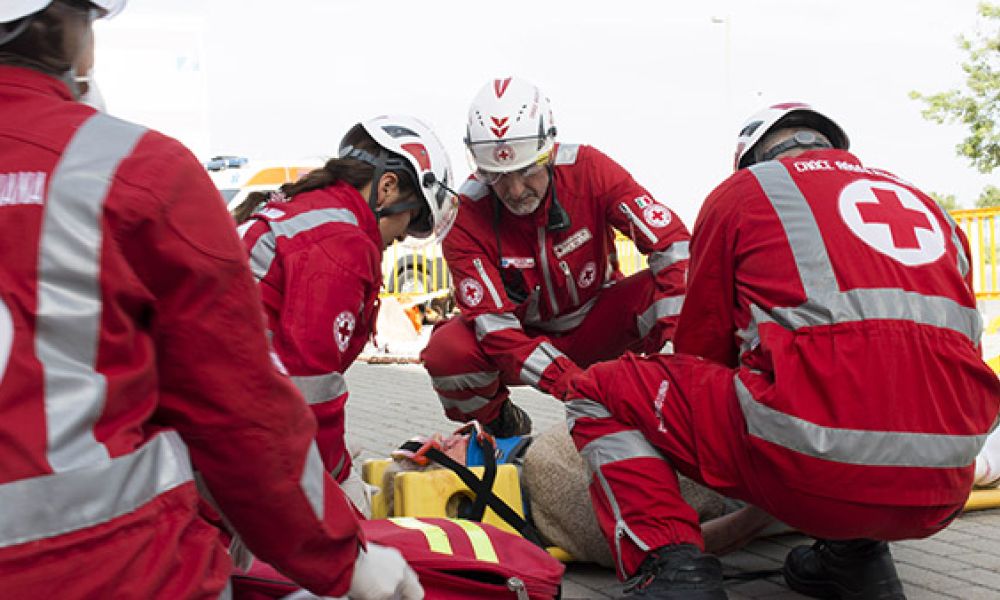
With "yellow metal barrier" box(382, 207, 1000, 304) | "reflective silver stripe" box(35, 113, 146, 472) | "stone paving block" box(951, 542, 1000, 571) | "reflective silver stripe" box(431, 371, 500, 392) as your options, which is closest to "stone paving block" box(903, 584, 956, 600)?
"stone paving block" box(951, 542, 1000, 571)

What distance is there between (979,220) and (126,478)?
1578 cm

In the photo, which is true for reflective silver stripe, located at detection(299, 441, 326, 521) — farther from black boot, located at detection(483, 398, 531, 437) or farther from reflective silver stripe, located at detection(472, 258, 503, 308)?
black boot, located at detection(483, 398, 531, 437)

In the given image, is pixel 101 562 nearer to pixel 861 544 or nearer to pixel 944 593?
pixel 861 544

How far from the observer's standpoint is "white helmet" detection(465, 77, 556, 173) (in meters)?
5.14

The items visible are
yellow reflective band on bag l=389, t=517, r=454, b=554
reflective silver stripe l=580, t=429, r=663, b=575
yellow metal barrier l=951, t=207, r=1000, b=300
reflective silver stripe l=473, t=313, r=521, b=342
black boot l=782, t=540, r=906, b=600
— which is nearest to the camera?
yellow reflective band on bag l=389, t=517, r=454, b=554

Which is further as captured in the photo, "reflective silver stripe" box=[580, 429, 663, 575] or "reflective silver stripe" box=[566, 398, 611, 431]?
"reflective silver stripe" box=[566, 398, 611, 431]

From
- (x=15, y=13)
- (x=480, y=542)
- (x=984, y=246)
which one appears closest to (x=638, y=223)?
(x=480, y=542)

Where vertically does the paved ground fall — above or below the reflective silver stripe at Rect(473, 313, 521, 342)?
below

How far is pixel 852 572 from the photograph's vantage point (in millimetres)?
3404

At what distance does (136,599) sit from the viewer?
4.93ft

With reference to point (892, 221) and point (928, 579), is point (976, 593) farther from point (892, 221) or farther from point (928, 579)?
point (892, 221)

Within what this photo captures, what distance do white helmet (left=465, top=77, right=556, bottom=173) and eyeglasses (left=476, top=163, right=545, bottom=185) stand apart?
0.12 feet

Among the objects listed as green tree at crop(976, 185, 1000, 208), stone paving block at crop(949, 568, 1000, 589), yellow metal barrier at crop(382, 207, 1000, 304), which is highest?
stone paving block at crop(949, 568, 1000, 589)

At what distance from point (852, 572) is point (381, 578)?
198 cm
